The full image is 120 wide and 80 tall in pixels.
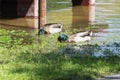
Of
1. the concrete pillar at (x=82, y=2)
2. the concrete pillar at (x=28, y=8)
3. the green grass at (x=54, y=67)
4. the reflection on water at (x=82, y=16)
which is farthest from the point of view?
the concrete pillar at (x=82, y=2)

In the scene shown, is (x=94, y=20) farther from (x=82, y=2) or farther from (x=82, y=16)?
(x=82, y=2)

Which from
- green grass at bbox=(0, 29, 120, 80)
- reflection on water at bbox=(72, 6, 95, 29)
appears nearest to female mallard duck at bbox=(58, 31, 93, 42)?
reflection on water at bbox=(72, 6, 95, 29)

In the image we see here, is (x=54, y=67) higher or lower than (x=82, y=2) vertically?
higher

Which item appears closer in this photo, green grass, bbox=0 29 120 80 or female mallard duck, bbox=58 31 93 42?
green grass, bbox=0 29 120 80

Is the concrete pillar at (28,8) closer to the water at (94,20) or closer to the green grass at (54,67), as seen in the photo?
the water at (94,20)

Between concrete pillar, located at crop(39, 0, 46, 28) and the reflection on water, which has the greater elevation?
concrete pillar, located at crop(39, 0, 46, 28)

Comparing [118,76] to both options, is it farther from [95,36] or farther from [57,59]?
[95,36]

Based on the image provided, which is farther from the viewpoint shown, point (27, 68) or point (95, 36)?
point (95, 36)

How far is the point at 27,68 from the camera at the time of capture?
866 centimetres

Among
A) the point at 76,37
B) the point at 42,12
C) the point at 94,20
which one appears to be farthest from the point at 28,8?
the point at 76,37

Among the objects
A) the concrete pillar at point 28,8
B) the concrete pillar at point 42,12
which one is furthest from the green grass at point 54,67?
the concrete pillar at point 28,8

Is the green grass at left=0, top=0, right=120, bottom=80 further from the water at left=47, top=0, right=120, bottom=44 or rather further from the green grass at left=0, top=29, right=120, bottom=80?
the water at left=47, top=0, right=120, bottom=44

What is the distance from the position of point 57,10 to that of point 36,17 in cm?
425

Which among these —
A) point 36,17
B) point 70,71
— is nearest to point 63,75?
point 70,71
